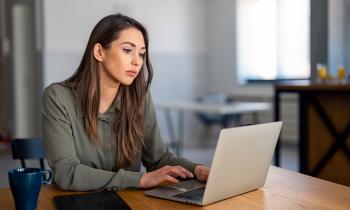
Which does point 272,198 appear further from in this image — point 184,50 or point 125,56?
point 184,50

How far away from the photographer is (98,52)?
1512mm

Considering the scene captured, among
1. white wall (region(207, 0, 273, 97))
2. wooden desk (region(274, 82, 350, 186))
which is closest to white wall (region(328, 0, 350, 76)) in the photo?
wooden desk (region(274, 82, 350, 186))

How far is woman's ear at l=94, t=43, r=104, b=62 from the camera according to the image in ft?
4.94

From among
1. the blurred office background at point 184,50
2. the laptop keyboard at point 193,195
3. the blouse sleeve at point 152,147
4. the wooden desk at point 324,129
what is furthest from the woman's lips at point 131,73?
the blurred office background at point 184,50

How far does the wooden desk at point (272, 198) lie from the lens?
113 centimetres

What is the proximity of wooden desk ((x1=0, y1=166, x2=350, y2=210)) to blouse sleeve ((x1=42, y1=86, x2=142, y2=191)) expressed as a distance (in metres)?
0.03

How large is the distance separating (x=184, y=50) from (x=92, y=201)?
5930 mm


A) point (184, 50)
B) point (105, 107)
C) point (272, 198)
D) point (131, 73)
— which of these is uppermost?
point (184, 50)

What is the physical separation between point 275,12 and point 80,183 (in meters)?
5.66

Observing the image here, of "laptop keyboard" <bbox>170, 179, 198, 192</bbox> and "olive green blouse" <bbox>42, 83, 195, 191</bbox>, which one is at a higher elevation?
"olive green blouse" <bbox>42, 83, 195, 191</bbox>

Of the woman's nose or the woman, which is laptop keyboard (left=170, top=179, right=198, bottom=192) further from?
the woman's nose

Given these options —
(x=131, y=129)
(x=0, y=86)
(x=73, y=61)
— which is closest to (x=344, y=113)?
(x=131, y=129)

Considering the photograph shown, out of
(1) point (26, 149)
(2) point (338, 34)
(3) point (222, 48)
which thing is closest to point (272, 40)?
(3) point (222, 48)

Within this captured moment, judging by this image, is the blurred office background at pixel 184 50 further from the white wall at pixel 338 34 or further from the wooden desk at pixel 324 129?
the wooden desk at pixel 324 129
